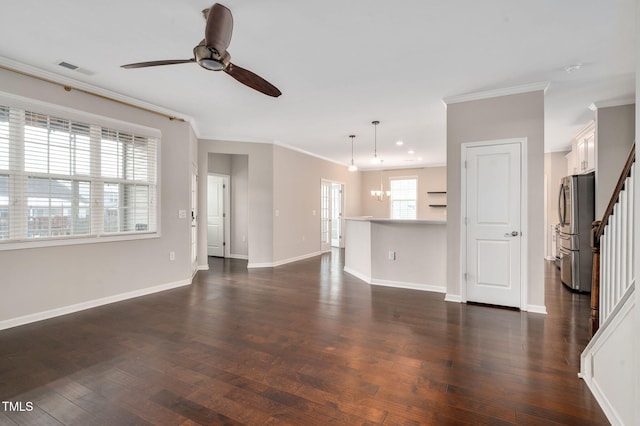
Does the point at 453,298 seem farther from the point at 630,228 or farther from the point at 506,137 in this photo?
the point at 630,228

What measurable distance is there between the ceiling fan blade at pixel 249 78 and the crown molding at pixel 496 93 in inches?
97.4

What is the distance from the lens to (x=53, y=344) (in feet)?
9.26

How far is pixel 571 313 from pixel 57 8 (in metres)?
5.77

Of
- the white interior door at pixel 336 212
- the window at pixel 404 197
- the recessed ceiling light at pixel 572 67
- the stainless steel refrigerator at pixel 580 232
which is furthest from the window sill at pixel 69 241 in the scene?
the window at pixel 404 197

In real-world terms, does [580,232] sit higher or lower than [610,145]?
lower

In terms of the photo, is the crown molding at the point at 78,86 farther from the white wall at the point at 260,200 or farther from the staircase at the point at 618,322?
the staircase at the point at 618,322

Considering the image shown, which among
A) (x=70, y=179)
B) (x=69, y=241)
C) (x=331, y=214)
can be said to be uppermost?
(x=70, y=179)

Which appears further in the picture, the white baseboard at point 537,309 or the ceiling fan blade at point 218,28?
the white baseboard at point 537,309

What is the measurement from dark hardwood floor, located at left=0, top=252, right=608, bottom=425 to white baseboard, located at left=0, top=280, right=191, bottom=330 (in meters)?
0.11

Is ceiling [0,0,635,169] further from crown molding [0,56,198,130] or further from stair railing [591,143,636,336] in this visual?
stair railing [591,143,636,336]

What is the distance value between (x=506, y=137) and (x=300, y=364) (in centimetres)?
348

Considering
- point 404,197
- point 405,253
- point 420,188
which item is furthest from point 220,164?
point 420,188

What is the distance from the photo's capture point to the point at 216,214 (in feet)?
25.5

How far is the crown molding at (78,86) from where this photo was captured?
3178 millimetres
